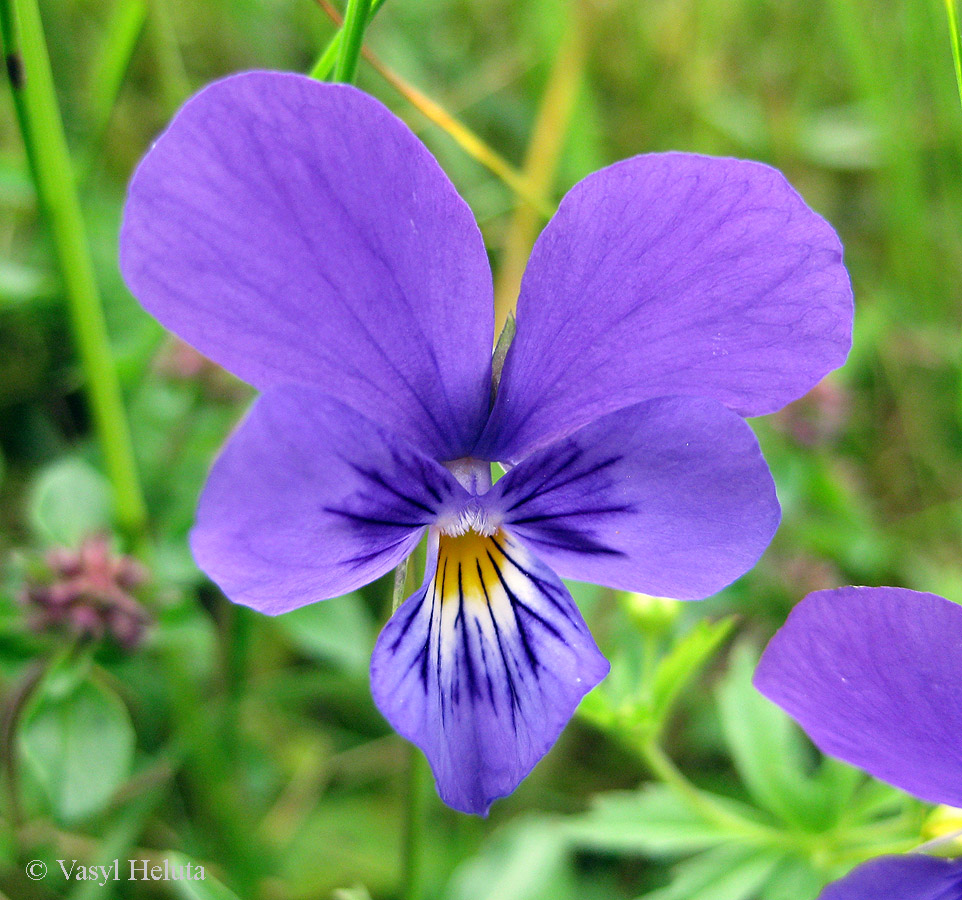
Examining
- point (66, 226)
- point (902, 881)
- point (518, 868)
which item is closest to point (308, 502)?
point (902, 881)

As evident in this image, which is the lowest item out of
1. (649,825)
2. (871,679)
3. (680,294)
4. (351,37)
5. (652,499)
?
(649,825)

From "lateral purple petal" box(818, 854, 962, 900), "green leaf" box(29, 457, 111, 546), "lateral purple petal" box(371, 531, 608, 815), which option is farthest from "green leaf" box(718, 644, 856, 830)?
"green leaf" box(29, 457, 111, 546)

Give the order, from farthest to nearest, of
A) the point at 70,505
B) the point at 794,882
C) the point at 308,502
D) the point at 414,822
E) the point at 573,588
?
the point at 70,505 → the point at 573,588 → the point at 794,882 → the point at 414,822 → the point at 308,502

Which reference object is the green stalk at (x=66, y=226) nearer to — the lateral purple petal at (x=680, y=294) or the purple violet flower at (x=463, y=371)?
the purple violet flower at (x=463, y=371)

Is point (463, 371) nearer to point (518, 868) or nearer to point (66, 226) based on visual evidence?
point (66, 226)

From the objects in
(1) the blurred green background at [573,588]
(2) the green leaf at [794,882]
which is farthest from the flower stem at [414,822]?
(2) the green leaf at [794,882]
